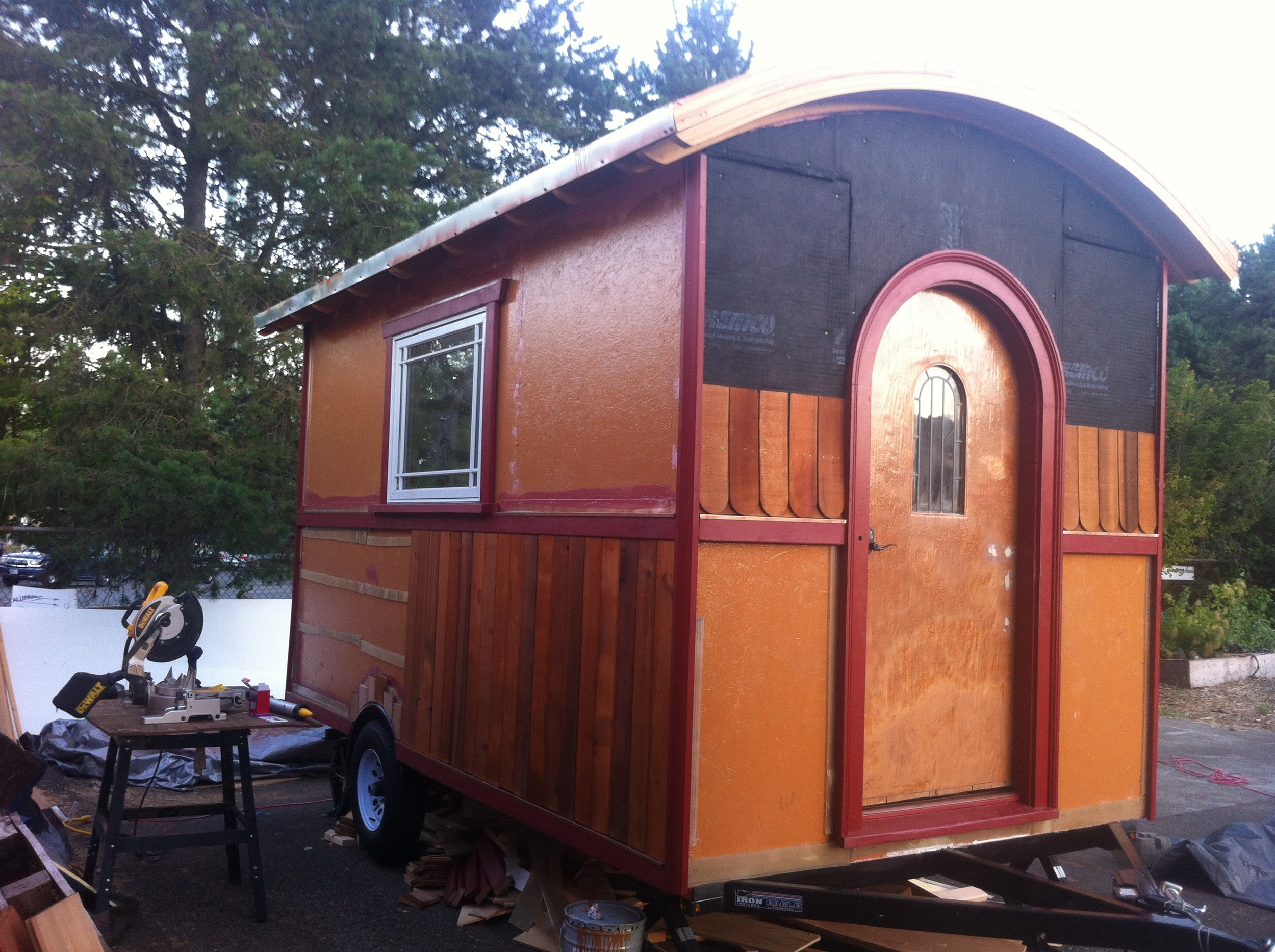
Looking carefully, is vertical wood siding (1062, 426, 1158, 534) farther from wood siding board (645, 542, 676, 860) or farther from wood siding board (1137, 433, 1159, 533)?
wood siding board (645, 542, 676, 860)

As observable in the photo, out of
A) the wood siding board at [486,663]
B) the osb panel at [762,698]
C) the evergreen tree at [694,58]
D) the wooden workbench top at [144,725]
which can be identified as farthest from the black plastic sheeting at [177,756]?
the evergreen tree at [694,58]

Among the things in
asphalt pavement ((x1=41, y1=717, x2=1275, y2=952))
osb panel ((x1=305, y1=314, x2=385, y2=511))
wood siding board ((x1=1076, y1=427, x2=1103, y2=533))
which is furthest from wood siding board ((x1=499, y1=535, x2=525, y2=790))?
wood siding board ((x1=1076, y1=427, x2=1103, y2=533))

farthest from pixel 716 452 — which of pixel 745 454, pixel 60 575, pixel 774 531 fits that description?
pixel 60 575

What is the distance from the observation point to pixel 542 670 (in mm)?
4570

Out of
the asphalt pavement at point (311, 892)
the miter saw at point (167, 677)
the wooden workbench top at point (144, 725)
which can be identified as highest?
the miter saw at point (167, 677)

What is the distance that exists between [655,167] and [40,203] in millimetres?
10252

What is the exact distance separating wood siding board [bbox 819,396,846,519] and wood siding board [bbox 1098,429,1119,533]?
144 cm

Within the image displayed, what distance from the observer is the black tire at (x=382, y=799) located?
5723mm

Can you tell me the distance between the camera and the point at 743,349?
3.89m

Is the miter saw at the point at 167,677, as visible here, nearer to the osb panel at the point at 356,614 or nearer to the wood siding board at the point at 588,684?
the osb panel at the point at 356,614

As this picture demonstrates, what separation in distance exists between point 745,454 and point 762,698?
866 mm

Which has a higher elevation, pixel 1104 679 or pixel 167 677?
pixel 1104 679

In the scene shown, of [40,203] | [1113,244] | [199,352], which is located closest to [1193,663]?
[1113,244]

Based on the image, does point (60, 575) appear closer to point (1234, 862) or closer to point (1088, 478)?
point (1088, 478)
